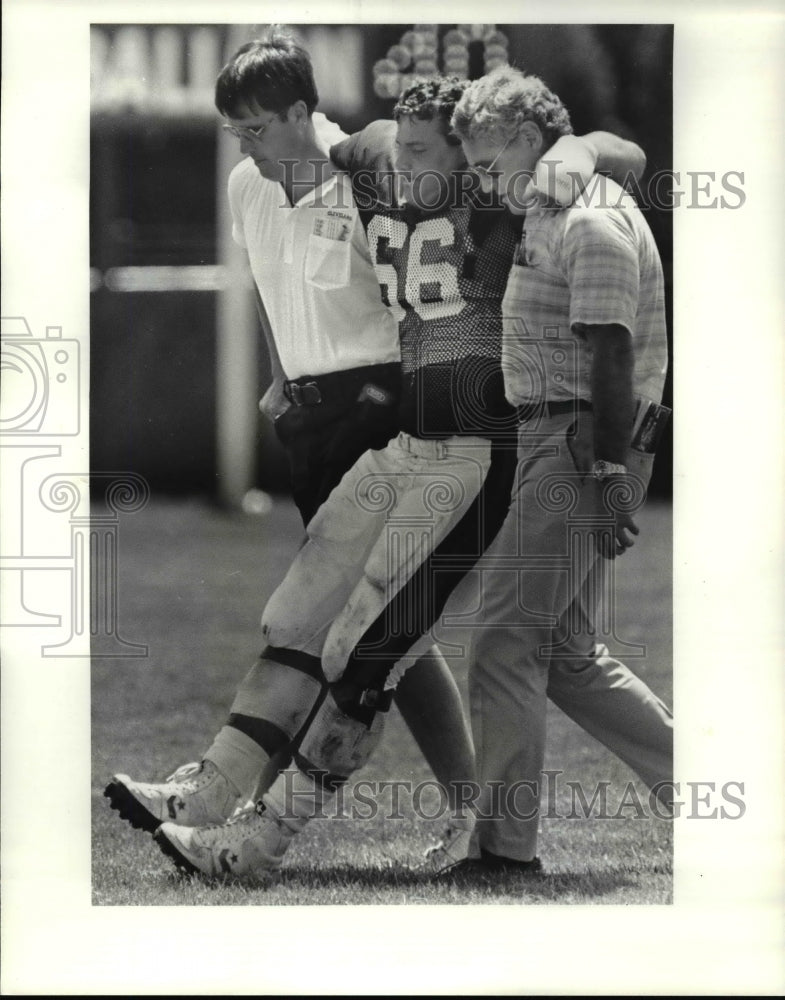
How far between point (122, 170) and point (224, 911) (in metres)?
1.91

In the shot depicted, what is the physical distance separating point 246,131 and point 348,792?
5.62 ft

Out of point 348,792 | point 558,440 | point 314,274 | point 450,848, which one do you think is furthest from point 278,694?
point 314,274

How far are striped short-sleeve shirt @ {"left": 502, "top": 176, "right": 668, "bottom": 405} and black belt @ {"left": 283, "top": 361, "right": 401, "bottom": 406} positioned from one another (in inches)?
11.6

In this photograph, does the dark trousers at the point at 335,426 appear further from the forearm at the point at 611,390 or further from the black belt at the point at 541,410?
the forearm at the point at 611,390

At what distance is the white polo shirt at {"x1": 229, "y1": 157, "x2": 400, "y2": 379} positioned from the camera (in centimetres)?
483

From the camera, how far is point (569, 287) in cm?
476

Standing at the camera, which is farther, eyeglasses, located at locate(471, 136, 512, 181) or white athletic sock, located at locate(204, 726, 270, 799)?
white athletic sock, located at locate(204, 726, 270, 799)

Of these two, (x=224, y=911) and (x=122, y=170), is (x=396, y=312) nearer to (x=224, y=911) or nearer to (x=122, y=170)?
(x=122, y=170)

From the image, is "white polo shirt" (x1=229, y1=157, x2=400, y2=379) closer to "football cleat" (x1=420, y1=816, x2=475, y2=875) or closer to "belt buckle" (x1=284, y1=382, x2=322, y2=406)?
"belt buckle" (x1=284, y1=382, x2=322, y2=406)

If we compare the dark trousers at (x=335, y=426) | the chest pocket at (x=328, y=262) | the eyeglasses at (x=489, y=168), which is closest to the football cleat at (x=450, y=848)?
the dark trousers at (x=335, y=426)

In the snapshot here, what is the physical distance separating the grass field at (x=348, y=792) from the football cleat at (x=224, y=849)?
0.03 meters

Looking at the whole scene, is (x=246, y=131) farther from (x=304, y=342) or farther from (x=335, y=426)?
(x=335, y=426)

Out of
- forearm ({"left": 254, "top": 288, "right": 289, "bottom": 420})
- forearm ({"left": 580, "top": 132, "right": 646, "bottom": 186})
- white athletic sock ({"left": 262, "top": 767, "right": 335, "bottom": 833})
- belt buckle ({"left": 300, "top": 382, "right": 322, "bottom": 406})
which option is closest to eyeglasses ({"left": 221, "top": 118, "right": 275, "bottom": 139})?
forearm ({"left": 254, "top": 288, "right": 289, "bottom": 420})

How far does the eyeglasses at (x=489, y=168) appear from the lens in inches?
188
